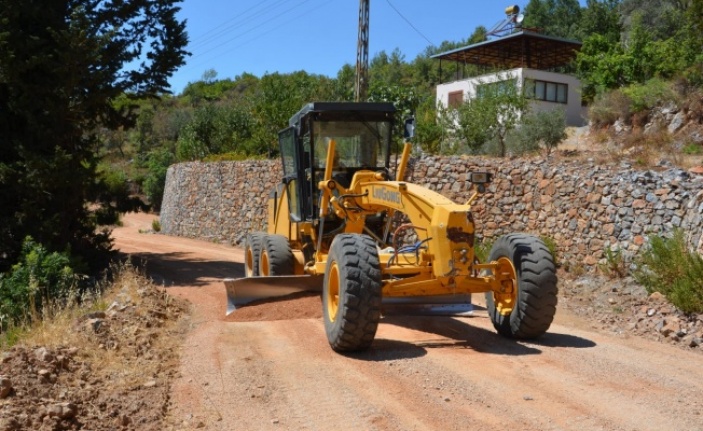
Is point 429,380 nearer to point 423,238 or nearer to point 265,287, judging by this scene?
point 423,238

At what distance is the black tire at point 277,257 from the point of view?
9969 mm

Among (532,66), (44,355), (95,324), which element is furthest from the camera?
(532,66)

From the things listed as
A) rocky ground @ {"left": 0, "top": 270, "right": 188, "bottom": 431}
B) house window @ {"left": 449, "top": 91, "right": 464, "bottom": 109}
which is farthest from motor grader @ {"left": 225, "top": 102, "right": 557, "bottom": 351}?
house window @ {"left": 449, "top": 91, "right": 464, "bottom": 109}

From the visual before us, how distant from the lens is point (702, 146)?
19.9 m

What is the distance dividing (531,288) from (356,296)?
1.92m

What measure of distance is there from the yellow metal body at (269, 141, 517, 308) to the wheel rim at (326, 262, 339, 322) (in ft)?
0.11

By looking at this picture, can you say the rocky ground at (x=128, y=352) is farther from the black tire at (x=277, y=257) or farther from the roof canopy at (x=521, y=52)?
the roof canopy at (x=521, y=52)

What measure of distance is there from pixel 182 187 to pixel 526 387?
84.7ft

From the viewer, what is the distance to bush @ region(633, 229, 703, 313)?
9125mm

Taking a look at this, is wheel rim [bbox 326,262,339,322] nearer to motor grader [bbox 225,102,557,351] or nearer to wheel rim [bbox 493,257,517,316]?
motor grader [bbox 225,102,557,351]

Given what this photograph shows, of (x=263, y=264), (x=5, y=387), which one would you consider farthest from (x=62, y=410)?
(x=263, y=264)

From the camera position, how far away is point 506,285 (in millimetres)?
7703

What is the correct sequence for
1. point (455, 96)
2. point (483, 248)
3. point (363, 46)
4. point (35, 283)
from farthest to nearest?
point (455, 96), point (363, 46), point (483, 248), point (35, 283)

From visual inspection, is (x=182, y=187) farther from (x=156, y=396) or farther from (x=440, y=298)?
(x=156, y=396)
